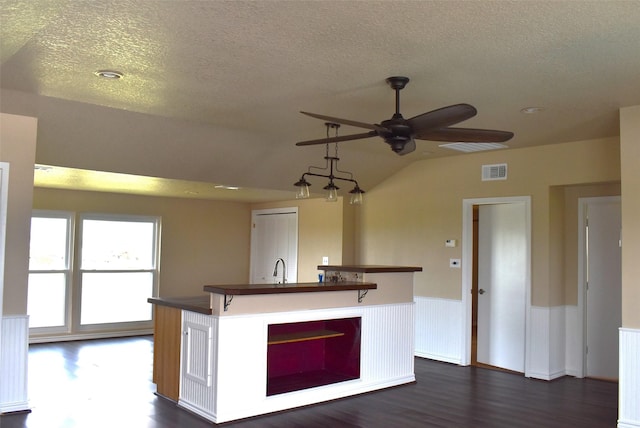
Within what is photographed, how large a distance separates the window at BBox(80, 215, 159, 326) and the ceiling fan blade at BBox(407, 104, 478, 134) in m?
6.22

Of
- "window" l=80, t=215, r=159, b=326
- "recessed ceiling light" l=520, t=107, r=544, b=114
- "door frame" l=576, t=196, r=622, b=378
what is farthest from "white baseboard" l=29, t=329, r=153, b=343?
"recessed ceiling light" l=520, t=107, r=544, b=114

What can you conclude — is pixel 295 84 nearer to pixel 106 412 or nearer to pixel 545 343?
pixel 106 412

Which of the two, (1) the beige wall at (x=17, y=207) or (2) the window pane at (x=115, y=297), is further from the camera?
(2) the window pane at (x=115, y=297)

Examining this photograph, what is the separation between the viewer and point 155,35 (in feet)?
10.2

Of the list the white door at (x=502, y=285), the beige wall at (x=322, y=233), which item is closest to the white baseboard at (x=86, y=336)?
the beige wall at (x=322, y=233)

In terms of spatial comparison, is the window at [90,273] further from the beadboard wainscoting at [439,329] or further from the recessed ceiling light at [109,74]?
the recessed ceiling light at [109,74]

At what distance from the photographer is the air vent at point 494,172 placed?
651 cm

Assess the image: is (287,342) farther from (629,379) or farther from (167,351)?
(629,379)

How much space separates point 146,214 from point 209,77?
5290 millimetres

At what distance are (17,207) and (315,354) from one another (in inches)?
120

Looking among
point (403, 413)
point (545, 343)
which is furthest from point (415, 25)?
point (545, 343)

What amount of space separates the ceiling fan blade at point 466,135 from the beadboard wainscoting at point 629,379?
6.76 feet

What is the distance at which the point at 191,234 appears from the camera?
9.20 meters

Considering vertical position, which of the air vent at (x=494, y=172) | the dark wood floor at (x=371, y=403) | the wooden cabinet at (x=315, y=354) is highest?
the air vent at (x=494, y=172)
